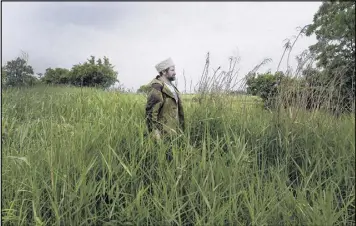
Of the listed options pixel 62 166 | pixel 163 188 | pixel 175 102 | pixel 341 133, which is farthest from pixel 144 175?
pixel 341 133

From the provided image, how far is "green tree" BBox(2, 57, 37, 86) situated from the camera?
219 inches

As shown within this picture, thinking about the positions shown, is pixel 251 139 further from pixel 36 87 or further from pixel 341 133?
pixel 36 87

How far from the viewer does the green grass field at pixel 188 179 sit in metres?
2.29

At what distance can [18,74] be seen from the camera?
19.8 ft

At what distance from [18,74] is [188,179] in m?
4.60

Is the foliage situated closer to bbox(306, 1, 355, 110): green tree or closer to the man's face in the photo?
bbox(306, 1, 355, 110): green tree

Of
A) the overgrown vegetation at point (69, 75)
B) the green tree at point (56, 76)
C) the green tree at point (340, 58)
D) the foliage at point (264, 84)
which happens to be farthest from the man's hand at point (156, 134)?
the green tree at point (56, 76)

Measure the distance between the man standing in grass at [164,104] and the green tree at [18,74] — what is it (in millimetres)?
2824

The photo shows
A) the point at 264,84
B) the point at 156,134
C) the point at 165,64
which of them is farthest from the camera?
the point at 264,84

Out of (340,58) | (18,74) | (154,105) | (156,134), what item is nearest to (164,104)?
(154,105)

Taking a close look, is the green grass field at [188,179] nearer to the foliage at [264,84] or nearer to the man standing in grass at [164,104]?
the man standing in grass at [164,104]

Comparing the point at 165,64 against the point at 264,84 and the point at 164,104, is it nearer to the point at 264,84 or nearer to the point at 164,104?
the point at 164,104

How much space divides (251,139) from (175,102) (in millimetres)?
874

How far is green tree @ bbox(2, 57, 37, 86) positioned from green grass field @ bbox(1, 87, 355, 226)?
8.63 ft
